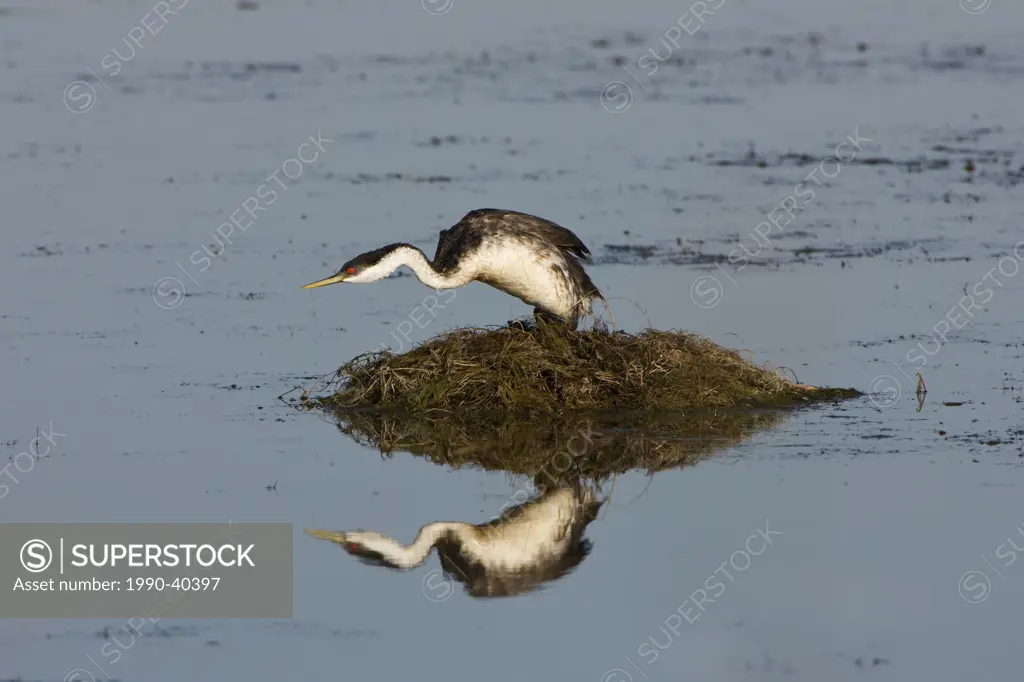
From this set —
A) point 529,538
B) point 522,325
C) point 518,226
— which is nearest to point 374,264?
point 518,226

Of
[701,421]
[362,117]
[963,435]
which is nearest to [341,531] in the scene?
[701,421]

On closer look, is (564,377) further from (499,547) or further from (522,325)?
(499,547)

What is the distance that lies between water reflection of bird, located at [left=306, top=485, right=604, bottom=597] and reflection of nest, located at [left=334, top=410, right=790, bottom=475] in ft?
2.61

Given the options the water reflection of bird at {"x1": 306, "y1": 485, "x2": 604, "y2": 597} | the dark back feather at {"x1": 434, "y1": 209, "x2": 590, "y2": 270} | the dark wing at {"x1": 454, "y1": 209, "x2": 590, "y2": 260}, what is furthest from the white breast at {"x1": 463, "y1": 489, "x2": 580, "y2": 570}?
the dark wing at {"x1": 454, "y1": 209, "x2": 590, "y2": 260}

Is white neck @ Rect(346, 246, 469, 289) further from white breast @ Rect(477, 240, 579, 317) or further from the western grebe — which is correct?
white breast @ Rect(477, 240, 579, 317)

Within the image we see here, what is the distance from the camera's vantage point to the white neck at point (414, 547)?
9.60m

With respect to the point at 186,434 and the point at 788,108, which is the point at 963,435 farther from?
the point at 788,108

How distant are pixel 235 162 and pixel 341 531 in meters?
11.7

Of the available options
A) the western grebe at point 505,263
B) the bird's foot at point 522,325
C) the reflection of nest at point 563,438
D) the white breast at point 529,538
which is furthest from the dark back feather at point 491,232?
the white breast at point 529,538

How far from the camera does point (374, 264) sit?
40.2 ft

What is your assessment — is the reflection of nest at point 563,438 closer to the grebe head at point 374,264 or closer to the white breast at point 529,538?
the white breast at point 529,538

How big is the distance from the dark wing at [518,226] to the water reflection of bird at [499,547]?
265 centimetres

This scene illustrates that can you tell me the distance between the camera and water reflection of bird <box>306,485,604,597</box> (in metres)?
9.45

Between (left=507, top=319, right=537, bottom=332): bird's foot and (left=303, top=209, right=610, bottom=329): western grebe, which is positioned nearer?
(left=303, top=209, right=610, bottom=329): western grebe
